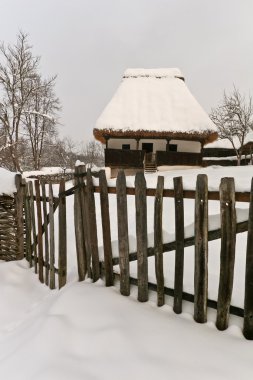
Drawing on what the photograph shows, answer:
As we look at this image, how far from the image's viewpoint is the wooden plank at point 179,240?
8.09 feet

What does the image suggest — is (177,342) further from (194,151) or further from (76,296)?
(194,151)

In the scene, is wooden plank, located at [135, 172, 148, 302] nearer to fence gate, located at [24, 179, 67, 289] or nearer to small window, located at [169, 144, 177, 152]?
fence gate, located at [24, 179, 67, 289]

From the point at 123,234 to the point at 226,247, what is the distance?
43.2 inches

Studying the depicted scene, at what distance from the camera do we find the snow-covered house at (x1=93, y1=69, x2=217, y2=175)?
18458mm

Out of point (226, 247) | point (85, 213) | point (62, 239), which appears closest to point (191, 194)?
Answer: point (226, 247)

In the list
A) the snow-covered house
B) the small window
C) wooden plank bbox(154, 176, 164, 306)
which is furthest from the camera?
the small window

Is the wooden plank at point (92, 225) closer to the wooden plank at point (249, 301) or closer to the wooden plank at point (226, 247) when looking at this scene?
the wooden plank at point (226, 247)

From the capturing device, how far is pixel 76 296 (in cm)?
294

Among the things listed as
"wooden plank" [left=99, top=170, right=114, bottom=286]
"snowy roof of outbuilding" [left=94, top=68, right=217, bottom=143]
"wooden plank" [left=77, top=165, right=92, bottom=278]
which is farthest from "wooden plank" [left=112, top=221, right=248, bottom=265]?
"snowy roof of outbuilding" [left=94, top=68, right=217, bottom=143]

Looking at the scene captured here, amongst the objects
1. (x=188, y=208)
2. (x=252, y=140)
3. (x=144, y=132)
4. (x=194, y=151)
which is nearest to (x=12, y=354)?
(x=188, y=208)

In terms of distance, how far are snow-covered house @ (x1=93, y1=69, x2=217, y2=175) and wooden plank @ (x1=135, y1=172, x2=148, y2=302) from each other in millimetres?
15851

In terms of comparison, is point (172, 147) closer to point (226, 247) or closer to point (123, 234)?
point (123, 234)

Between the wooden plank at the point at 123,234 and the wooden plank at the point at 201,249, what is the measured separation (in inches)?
31.5

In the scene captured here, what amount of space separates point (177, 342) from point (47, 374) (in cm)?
103
